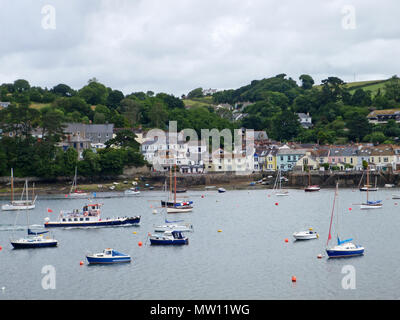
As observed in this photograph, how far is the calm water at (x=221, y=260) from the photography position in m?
39.9

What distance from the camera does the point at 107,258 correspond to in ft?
155

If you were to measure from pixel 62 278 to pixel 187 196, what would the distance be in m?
52.1

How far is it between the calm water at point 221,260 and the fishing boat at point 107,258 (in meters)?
0.83

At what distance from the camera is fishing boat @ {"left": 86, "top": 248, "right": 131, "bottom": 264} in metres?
47.3

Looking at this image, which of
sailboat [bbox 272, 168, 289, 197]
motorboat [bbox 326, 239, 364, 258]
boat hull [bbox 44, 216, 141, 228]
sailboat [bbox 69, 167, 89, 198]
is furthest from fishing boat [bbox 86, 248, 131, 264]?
sailboat [bbox 69, 167, 89, 198]

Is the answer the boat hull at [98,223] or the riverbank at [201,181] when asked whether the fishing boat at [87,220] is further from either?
the riverbank at [201,181]

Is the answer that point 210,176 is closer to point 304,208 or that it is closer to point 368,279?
Answer: point 304,208

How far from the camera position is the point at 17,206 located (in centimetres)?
8344

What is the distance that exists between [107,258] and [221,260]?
7.69m

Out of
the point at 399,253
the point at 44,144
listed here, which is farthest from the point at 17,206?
the point at 399,253

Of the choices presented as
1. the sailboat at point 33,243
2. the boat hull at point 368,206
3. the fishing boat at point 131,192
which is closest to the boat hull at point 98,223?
the sailboat at point 33,243

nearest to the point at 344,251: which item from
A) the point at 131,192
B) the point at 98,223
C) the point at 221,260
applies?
the point at 221,260

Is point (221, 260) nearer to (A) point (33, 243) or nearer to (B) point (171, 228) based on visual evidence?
(B) point (171, 228)

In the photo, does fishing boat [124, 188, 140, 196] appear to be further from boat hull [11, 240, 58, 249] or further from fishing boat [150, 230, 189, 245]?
fishing boat [150, 230, 189, 245]
